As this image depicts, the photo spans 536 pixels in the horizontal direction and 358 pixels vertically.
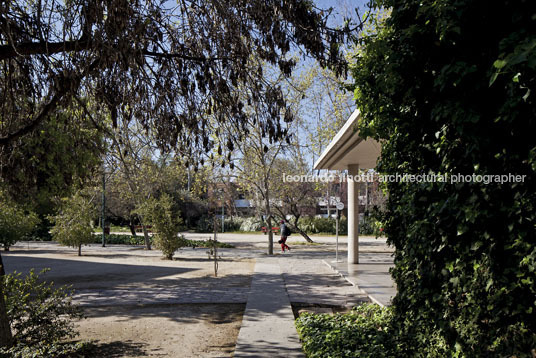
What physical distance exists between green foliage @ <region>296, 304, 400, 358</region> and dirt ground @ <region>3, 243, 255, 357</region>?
113 cm

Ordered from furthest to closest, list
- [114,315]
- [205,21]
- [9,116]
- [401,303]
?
[114,315] < [9,116] < [205,21] < [401,303]

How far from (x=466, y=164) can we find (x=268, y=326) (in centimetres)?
436

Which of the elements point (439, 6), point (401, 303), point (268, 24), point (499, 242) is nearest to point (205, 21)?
point (268, 24)

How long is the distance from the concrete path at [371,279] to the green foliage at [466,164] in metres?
3.04

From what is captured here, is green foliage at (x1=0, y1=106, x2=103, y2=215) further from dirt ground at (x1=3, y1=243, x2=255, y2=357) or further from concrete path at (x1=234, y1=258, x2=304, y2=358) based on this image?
concrete path at (x1=234, y1=258, x2=304, y2=358)

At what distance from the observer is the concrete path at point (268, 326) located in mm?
5035

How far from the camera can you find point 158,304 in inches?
328

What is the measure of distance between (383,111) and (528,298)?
216cm

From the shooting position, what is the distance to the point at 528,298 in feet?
7.26

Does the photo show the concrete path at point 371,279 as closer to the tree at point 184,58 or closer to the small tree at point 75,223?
the tree at point 184,58

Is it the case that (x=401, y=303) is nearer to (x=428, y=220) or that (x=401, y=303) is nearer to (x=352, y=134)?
(x=428, y=220)

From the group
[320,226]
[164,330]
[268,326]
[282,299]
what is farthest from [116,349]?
[320,226]

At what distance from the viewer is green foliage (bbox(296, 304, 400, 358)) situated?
422 centimetres

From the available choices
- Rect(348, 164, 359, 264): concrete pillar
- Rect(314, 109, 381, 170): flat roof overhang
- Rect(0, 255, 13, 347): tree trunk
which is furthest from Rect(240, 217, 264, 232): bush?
Rect(0, 255, 13, 347): tree trunk
